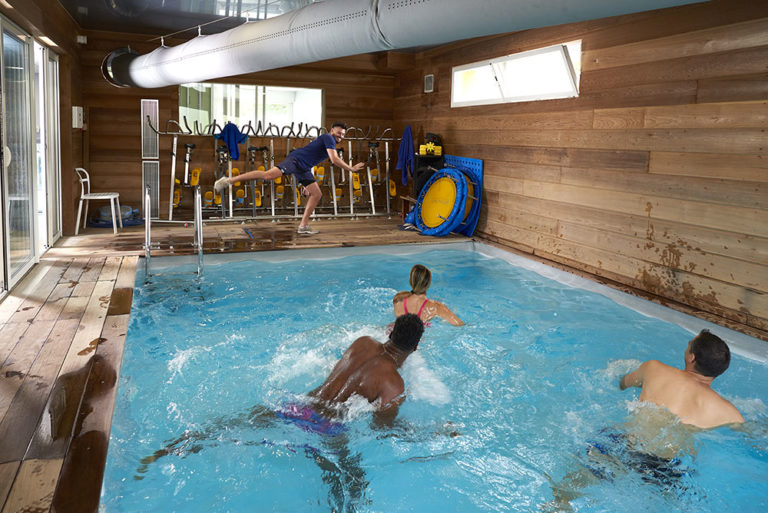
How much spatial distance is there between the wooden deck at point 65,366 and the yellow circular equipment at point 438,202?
6.35 ft

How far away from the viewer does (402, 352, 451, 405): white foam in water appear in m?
3.43

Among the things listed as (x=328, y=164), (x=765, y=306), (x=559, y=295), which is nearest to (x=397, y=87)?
(x=328, y=164)

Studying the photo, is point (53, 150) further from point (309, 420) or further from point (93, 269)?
point (309, 420)

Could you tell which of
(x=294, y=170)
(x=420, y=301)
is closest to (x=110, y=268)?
(x=294, y=170)

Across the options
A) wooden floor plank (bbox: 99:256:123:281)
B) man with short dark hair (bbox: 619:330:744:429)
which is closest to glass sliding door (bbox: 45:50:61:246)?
wooden floor plank (bbox: 99:256:123:281)

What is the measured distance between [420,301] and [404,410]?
2.75 ft

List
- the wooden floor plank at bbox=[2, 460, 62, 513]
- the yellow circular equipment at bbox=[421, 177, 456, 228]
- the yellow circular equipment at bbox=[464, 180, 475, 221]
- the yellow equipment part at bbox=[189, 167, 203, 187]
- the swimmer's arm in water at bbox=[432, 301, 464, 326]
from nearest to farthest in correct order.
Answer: the wooden floor plank at bbox=[2, 460, 62, 513] < the swimmer's arm in water at bbox=[432, 301, 464, 326] < the yellow circular equipment at bbox=[421, 177, 456, 228] < the yellow circular equipment at bbox=[464, 180, 475, 221] < the yellow equipment part at bbox=[189, 167, 203, 187]

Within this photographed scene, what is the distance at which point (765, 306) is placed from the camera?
435 cm

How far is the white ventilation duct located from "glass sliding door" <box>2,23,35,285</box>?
1504 millimetres

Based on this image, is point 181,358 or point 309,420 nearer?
point 309,420

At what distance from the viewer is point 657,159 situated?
5203 mm

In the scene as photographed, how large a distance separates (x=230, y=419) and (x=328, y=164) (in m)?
7.33

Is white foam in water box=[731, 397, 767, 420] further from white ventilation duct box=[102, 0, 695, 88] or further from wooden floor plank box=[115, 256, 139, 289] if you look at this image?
wooden floor plank box=[115, 256, 139, 289]

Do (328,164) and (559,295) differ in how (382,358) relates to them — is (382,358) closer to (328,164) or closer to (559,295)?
(559,295)
